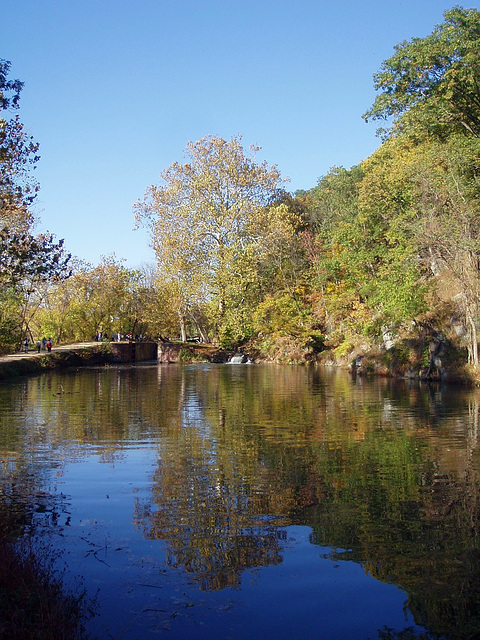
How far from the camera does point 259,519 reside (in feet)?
26.2

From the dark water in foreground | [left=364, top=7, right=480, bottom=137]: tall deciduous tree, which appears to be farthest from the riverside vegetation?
the dark water in foreground

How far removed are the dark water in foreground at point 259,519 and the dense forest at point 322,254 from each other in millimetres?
9521

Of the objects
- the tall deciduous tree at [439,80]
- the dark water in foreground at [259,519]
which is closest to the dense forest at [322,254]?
the tall deciduous tree at [439,80]

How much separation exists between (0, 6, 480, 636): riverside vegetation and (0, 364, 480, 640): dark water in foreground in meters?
9.18

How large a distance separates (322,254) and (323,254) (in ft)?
0.39

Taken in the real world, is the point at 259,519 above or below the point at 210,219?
below

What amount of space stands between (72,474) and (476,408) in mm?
13829

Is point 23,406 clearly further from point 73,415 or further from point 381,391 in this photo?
point 381,391

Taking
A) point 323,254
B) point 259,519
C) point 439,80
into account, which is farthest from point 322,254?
point 259,519

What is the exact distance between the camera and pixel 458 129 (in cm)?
3170

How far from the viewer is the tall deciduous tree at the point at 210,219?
5375 cm

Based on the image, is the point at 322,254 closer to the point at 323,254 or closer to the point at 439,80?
the point at 323,254

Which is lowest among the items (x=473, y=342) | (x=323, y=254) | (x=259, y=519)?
(x=259, y=519)

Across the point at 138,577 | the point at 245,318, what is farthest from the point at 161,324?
the point at 138,577
